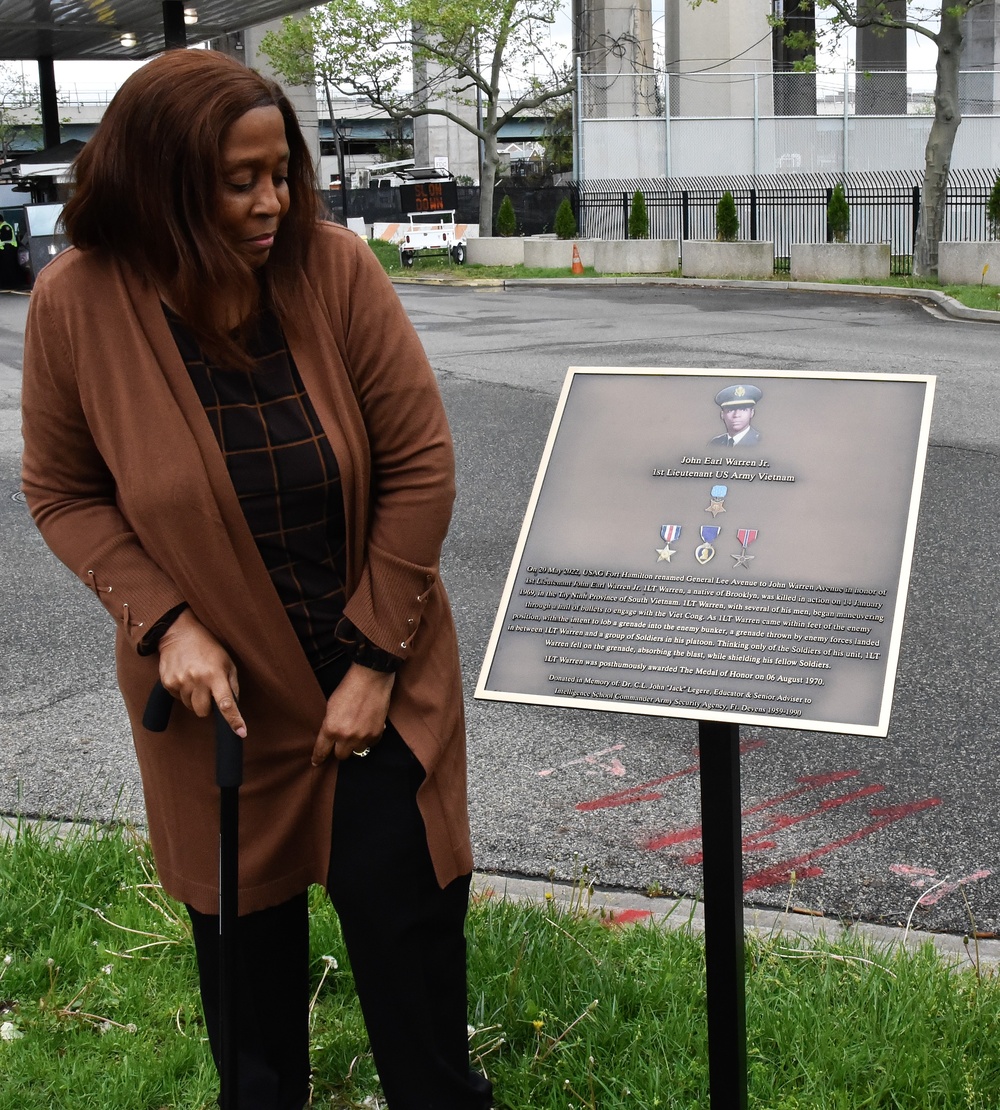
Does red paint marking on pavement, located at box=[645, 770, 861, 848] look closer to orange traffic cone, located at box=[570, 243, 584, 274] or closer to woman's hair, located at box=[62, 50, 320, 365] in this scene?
woman's hair, located at box=[62, 50, 320, 365]

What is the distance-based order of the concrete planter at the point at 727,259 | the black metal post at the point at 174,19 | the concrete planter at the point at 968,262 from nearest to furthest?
the black metal post at the point at 174,19 → the concrete planter at the point at 968,262 → the concrete planter at the point at 727,259

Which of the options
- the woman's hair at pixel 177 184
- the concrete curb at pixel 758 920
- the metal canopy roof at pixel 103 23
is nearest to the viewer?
the woman's hair at pixel 177 184

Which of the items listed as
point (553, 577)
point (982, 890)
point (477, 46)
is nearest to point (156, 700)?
point (553, 577)

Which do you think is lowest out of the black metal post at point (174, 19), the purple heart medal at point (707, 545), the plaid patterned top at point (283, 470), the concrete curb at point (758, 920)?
the concrete curb at point (758, 920)

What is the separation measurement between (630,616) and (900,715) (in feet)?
9.16

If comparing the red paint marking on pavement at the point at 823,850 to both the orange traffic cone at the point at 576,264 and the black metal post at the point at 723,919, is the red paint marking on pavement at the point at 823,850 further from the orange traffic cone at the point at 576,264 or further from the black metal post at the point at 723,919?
the orange traffic cone at the point at 576,264

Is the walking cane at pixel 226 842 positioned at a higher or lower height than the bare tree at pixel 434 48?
lower

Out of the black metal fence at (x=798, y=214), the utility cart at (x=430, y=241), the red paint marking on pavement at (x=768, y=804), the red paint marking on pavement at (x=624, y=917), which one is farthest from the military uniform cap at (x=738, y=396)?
the utility cart at (x=430, y=241)

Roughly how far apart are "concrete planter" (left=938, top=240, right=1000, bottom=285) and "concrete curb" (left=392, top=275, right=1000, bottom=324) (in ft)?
3.45

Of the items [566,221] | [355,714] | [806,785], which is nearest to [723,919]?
[355,714]

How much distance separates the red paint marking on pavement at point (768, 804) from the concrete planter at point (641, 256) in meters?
22.3

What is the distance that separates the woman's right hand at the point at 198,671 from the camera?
2174 mm

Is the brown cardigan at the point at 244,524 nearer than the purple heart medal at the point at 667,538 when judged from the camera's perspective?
Yes

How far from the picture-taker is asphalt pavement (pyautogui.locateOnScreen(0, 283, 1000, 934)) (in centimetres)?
387
